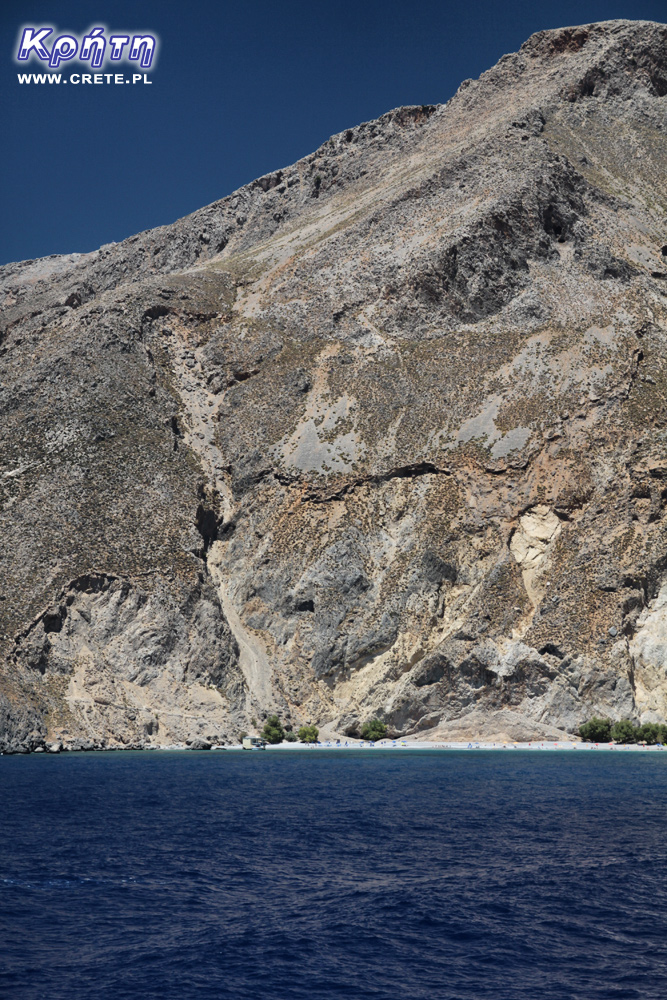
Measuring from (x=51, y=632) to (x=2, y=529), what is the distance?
12515mm

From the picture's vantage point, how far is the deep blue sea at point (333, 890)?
76.8 ft

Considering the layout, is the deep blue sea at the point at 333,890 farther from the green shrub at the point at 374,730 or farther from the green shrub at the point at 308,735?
the green shrub at the point at 308,735

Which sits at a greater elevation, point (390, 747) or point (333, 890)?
point (333, 890)

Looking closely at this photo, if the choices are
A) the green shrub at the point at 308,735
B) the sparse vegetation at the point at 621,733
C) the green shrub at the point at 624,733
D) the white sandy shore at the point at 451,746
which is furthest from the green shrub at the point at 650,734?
the green shrub at the point at 308,735

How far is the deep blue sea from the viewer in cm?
2341

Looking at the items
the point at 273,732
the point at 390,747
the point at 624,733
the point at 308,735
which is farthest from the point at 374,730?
the point at 624,733

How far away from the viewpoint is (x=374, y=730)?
8725cm

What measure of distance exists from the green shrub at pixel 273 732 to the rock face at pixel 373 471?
2.67m

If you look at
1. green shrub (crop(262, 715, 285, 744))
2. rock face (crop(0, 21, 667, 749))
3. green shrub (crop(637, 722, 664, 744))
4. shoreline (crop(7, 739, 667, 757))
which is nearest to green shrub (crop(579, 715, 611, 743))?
shoreline (crop(7, 739, 667, 757))

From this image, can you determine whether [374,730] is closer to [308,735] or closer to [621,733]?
[308,735]

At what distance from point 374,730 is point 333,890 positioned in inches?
2189

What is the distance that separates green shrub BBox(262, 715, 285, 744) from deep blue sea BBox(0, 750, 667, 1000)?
87.2 ft

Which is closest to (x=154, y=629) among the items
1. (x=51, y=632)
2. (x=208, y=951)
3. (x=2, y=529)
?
(x=51, y=632)

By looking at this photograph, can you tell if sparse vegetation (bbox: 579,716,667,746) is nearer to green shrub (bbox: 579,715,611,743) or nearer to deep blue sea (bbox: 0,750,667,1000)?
green shrub (bbox: 579,715,611,743)
